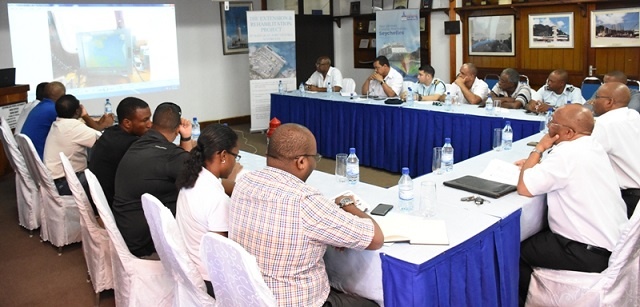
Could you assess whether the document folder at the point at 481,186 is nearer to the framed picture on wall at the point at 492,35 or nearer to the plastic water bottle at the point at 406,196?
the plastic water bottle at the point at 406,196

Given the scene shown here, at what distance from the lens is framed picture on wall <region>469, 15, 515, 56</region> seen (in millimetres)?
7562

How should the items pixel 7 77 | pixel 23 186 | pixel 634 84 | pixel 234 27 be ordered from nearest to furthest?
pixel 23 186
pixel 634 84
pixel 7 77
pixel 234 27

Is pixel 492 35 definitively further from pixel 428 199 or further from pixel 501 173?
pixel 428 199

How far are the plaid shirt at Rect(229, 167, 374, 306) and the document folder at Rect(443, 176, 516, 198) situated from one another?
0.98m

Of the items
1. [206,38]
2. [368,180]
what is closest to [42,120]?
[368,180]

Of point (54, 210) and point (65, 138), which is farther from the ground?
point (65, 138)

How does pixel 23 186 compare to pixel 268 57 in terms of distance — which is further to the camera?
A: pixel 268 57

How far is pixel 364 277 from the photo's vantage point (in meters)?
2.21

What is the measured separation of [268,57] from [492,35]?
125 inches

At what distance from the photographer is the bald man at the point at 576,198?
8.14 feet

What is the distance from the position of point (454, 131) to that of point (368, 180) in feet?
3.38

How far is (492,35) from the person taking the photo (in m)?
7.72

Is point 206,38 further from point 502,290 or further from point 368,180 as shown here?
point 502,290

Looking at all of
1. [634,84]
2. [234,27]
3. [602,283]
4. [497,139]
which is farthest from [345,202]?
[234,27]
